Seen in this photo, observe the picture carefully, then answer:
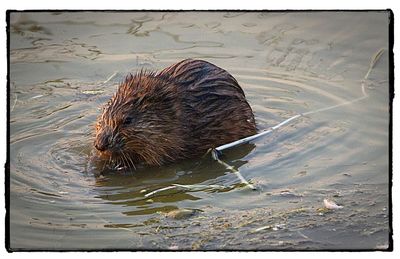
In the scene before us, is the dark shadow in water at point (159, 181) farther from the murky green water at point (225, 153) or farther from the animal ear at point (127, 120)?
the animal ear at point (127, 120)

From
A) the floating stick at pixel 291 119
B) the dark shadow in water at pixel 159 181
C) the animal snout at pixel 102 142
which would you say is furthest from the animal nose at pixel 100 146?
the floating stick at pixel 291 119

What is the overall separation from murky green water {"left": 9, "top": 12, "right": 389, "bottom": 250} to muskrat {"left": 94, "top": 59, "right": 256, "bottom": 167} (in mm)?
191

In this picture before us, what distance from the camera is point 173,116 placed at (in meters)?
8.09

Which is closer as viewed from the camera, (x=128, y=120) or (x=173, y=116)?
(x=128, y=120)

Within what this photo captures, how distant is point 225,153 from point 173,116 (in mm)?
600

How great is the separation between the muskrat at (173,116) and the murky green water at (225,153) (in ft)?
0.63

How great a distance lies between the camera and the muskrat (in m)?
7.81

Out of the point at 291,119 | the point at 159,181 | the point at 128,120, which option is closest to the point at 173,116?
the point at 128,120

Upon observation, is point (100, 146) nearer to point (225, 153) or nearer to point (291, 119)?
point (225, 153)

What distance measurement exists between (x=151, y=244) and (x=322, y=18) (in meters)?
2.23

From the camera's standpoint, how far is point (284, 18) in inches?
291

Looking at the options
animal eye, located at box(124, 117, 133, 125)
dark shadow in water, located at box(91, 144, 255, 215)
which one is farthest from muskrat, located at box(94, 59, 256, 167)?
dark shadow in water, located at box(91, 144, 255, 215)

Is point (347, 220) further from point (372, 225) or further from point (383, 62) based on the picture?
point (383, 62)

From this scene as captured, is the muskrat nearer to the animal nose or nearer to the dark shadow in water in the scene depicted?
the animal nose
